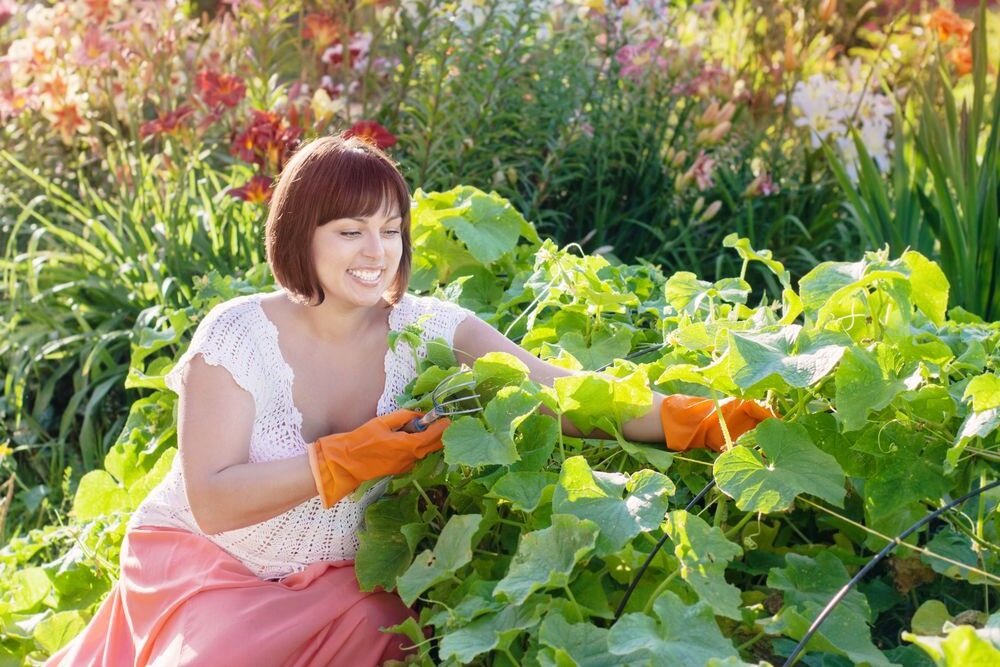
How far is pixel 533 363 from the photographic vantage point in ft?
6.65

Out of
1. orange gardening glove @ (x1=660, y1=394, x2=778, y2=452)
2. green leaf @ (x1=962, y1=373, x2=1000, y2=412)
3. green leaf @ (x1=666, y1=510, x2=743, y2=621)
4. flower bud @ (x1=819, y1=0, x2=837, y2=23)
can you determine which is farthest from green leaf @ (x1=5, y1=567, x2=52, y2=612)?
flower bud @ (x1=819, y1=0, x2=837, y2=23)

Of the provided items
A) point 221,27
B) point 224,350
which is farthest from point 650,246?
point 224,350

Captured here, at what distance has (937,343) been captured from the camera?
5.33ft

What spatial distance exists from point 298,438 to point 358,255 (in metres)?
0.32

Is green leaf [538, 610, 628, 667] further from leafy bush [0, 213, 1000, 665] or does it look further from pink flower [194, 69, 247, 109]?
pink flower [194, 69, 247, 109]

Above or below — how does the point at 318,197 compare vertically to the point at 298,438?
above

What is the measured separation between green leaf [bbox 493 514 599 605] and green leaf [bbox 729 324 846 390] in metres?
0.28

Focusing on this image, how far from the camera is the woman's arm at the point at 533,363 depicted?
6.20 feet

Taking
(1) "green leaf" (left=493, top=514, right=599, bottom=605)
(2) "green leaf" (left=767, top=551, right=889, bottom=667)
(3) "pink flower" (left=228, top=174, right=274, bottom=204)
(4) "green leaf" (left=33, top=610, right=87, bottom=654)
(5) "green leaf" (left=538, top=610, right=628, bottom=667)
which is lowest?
(4) "green leaf" (left=33, top=610, right=87, bottom=654)

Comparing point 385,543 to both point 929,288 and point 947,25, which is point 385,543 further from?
point 947,25

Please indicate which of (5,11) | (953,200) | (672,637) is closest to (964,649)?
(672,637)

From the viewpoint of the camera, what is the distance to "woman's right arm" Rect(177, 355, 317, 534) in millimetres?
1835

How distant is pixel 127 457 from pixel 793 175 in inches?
100

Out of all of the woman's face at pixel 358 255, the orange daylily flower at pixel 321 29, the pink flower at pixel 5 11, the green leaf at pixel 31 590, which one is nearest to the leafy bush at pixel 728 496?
the woman's face at pixel 358 255
